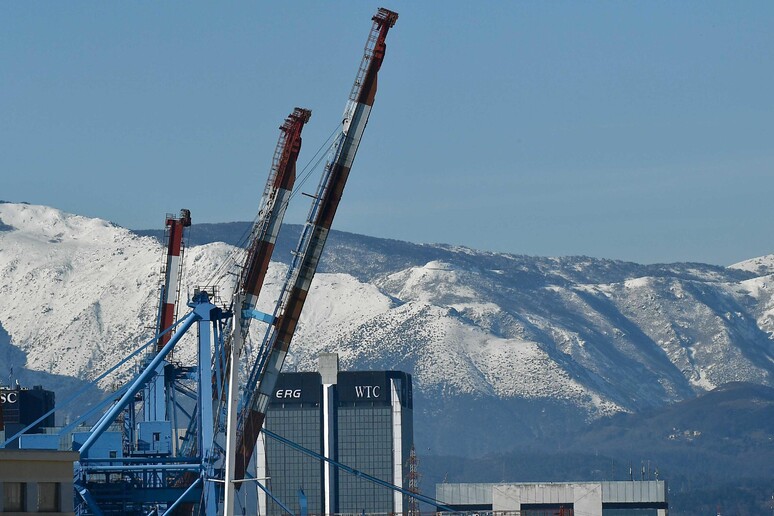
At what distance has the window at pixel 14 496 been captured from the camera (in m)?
80.6

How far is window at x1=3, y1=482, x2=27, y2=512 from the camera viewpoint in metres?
80.6

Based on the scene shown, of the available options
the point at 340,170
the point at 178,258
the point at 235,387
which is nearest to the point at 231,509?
the point at 235,387

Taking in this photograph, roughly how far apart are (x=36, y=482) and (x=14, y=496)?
1.20 meters

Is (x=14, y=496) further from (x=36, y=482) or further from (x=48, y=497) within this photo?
(x=48, y=497)

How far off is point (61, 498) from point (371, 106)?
7101cm

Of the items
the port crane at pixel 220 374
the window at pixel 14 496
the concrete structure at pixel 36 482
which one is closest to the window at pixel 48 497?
the concrete structure at pixel 36 482

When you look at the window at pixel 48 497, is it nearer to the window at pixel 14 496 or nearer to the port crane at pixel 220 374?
the window at pixel 14 496

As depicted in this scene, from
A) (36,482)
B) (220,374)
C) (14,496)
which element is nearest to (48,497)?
(36,482)

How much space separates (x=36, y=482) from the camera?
82.2m

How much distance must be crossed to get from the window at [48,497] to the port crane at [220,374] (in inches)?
1923

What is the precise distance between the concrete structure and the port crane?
1920 inches

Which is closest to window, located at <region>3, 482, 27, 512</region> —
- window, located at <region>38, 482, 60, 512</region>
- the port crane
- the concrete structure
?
the concrete structure

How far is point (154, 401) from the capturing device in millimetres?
172750

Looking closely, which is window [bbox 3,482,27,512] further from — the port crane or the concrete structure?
the port crane
